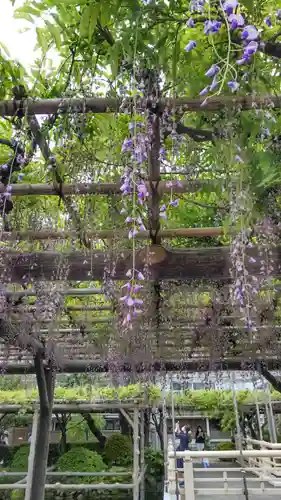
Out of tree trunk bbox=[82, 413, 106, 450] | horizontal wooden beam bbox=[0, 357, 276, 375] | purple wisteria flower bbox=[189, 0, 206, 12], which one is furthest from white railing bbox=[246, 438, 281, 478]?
purple wisteria flower bbox=[189, 0, 206, 12]

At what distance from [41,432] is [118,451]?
5279 mm

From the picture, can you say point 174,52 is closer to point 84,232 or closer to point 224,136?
point 224,136

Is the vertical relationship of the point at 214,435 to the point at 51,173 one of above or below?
above

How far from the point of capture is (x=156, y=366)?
6.09 meters

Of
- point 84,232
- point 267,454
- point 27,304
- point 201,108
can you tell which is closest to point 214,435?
point 267,454

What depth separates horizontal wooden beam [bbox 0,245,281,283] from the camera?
2.42 m

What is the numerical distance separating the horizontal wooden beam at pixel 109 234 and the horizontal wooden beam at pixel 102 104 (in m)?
0.87

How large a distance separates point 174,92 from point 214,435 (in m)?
15.6

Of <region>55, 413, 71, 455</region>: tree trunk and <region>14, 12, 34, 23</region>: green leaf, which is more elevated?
<region>55, 413, 71, 455</region>: tree trunk

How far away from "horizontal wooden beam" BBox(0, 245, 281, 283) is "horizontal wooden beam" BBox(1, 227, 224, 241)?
12 centimetres

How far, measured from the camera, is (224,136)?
5.96 feet

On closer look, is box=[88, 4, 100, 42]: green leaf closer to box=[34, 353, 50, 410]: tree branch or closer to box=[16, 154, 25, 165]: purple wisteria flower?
box=[16, 154, 25, 165]: purple wisteria flower

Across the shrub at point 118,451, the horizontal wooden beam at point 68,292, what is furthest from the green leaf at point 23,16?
the shrub at point 118,451

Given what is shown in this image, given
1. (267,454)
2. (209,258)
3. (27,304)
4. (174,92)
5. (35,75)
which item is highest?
(27,304)
